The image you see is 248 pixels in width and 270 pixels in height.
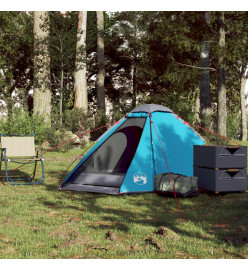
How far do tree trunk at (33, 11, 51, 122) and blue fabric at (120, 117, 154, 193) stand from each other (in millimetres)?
9499

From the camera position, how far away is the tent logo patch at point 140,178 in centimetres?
728

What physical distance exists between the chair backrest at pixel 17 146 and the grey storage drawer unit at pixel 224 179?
3.84 m

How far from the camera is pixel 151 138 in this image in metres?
7.60

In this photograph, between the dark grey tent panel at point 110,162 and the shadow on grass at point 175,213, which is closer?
the shadow on grass at point 175,213

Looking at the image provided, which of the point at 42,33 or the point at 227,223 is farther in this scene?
the point at 42,33

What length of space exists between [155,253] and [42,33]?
14.1 metres

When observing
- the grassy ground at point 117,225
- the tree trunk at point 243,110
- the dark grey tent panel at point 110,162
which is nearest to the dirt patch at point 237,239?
the grassy ground at point 117,225

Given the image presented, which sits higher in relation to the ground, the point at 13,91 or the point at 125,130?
the point at 13,91

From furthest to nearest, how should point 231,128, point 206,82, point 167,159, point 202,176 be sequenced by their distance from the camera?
point 231,128 → point 206,82 → point 167,159 → point 202,176

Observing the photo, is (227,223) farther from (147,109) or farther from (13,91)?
(13,91)

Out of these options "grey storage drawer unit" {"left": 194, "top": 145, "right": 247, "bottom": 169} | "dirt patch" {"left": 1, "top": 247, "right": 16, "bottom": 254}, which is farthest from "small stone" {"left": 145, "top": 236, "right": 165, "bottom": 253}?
"grey storage drawer unit" {"left": 194, "top": 145, "right": 247, "bottom": 169}

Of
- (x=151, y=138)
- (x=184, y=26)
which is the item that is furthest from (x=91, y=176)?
(x=184, y=26)

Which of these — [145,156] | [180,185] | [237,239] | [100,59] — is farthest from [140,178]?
[100,59]

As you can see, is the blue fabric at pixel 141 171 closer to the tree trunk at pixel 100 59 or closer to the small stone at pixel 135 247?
the small stone at pixel 135 247
